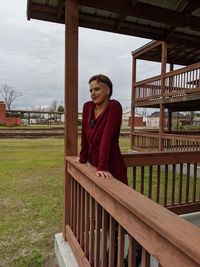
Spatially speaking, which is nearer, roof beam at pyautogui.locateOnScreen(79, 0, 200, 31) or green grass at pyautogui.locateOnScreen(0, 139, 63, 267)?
roof beam at pyautogui.locateOnScreen(79, 0, 200, 31)

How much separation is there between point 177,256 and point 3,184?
675 centimetres

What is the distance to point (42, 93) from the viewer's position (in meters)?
102

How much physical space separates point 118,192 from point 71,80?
1821 mm

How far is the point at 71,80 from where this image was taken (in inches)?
115

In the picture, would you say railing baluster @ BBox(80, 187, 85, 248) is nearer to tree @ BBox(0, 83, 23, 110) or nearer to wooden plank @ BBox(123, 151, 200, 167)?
wooden plank @ BBox(123, 151, 200, 167)

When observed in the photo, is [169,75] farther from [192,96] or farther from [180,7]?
[180,7]

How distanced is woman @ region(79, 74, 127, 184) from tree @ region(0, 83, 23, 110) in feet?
237

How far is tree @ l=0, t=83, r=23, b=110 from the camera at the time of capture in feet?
230

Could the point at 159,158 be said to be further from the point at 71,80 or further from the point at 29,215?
the point at 29,215

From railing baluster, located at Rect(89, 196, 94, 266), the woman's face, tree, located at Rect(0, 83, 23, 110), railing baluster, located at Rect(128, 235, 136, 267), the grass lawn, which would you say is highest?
tree, located at Rect(0, 83, 23, 110)

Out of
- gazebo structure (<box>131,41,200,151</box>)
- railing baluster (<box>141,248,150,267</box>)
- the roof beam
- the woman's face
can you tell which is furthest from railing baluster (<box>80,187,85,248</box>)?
gazebo structure (<box>131,41,200,151</box>)

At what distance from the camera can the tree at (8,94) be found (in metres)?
70.1

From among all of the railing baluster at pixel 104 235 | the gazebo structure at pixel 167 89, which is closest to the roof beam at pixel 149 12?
the railing baluster at pixel 104 235

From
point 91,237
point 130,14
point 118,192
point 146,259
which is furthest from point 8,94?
point 146,259
